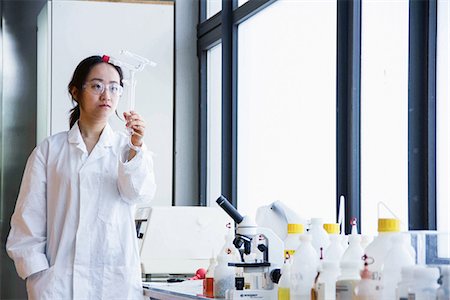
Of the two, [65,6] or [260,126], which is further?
[65,6]

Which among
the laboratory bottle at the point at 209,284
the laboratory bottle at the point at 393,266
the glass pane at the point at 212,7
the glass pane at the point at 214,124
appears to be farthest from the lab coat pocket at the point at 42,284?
the glass pane at the point at 212,7

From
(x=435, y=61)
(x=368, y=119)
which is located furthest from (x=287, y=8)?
(x=435, y=61)

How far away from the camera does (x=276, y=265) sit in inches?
106

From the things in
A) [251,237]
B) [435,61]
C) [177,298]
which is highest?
[435,61]

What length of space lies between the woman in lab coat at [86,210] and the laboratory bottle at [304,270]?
0.82 meters

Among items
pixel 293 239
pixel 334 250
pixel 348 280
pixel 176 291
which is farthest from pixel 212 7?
pixel 348 280

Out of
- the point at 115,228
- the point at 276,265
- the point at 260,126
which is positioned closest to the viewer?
the point at 276,265

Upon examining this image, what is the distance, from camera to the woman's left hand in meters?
2.89

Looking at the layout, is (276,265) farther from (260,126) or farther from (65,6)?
(65,6)

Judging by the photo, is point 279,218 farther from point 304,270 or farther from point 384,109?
point 304,270

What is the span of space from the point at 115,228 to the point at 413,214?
1.01 meters

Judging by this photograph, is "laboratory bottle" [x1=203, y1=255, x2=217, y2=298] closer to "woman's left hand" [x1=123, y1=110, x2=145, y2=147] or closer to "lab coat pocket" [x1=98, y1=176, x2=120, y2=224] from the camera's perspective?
"lab coat pocket" [x1=98, y1=176, x2=120, y2=224]

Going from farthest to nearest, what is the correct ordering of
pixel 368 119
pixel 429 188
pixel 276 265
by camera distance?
pixel 368 119 → pixel 429 188 → pixel 276 265

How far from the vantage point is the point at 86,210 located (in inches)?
120
